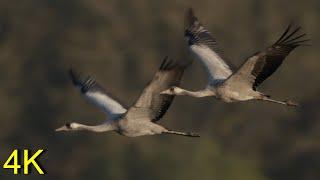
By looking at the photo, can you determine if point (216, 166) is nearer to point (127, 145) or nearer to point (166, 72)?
point (127, 145)

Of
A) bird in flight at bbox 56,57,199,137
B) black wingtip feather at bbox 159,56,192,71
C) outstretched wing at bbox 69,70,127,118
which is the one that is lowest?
outstretched wing at bbox 69,70,127,118

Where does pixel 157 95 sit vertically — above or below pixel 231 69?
above

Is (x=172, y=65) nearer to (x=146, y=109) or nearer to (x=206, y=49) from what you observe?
(x=146, y=109)

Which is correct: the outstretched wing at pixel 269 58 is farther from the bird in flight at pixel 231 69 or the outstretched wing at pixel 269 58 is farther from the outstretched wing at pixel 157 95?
the outstretched wing at pixel 157 95

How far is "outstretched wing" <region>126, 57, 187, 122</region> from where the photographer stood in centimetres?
4266

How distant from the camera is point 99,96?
4862cm

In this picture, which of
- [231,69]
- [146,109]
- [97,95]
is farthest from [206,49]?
[146,109]

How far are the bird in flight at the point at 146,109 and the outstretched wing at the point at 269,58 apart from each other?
2.22m

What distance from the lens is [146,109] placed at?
43625mm

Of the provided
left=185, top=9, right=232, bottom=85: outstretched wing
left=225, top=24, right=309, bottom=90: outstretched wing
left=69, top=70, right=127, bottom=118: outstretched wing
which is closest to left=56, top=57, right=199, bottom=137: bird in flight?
left=69, top=70, right=127, bottom=118: outstretched wing

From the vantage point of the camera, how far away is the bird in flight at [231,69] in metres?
42.8

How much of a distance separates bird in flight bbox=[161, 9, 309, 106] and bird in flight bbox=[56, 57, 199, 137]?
1.33ft

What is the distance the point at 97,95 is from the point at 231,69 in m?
4.90

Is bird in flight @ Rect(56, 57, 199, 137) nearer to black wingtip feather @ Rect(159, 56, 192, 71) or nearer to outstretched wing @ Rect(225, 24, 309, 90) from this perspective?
black wingtip feather @ Rect(159, 56, 192, 71)
